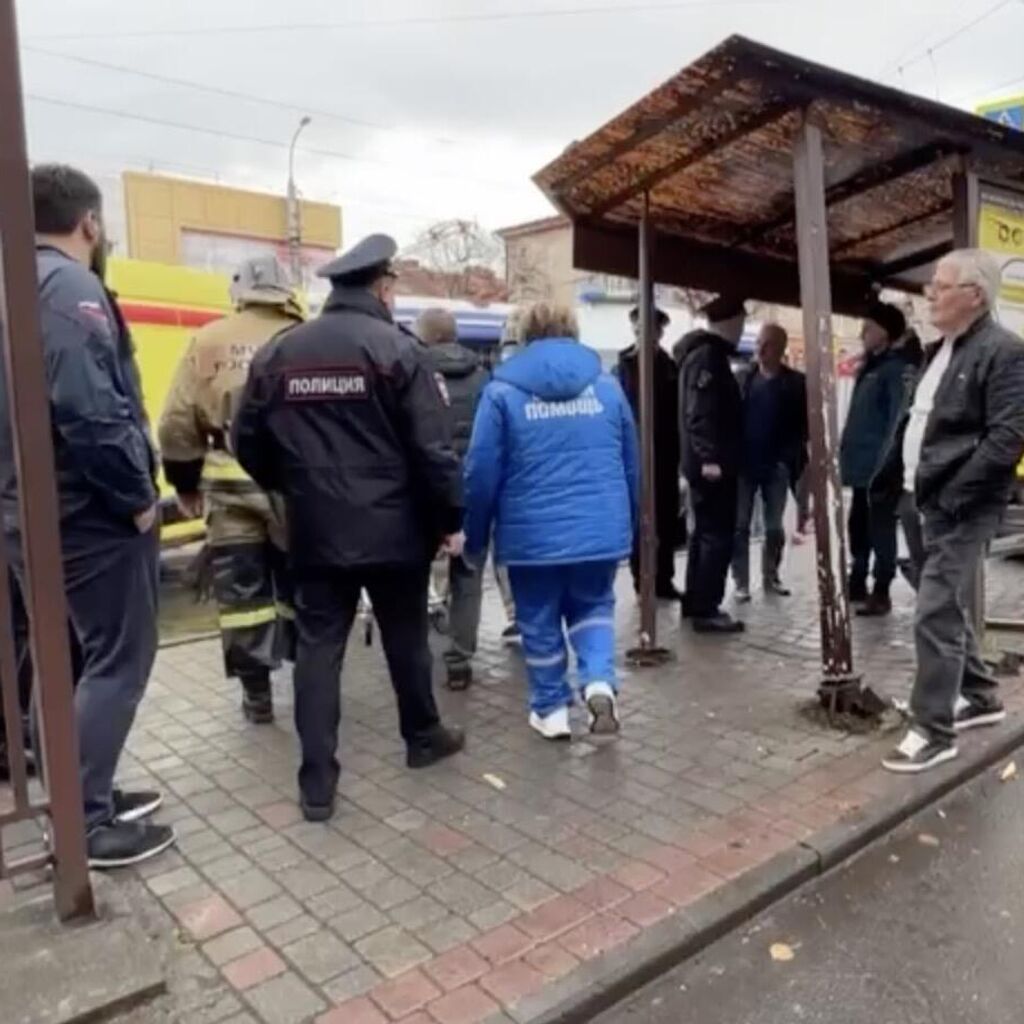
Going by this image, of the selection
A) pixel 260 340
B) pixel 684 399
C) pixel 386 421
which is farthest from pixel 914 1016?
pixel 684 399

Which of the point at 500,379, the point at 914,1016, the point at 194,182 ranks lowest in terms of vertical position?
the point at 914,1016

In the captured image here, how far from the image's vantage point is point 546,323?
419 centimetres

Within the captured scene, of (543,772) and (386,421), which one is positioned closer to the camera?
(386,421)

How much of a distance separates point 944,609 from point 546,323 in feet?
6.43

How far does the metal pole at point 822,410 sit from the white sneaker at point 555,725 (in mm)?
1182

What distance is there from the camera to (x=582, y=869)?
10.3 feet

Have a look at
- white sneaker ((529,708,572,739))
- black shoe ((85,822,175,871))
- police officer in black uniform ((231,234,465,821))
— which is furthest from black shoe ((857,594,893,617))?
black shoe ((85,822,175,871))

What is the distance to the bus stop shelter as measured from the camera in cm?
421

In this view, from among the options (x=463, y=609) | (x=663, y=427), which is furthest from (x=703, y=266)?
(x=463, y=609)

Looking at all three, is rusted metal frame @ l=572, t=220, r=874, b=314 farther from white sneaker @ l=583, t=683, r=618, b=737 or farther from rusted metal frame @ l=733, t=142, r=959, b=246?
white sneaker @ l=583, t=683, r=618, b=737

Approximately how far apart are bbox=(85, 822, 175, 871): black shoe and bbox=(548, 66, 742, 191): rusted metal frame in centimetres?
352

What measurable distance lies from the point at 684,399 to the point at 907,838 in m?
3.08

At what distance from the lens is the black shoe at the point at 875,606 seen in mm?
6273

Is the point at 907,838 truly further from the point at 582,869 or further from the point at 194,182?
the point at 194,182
